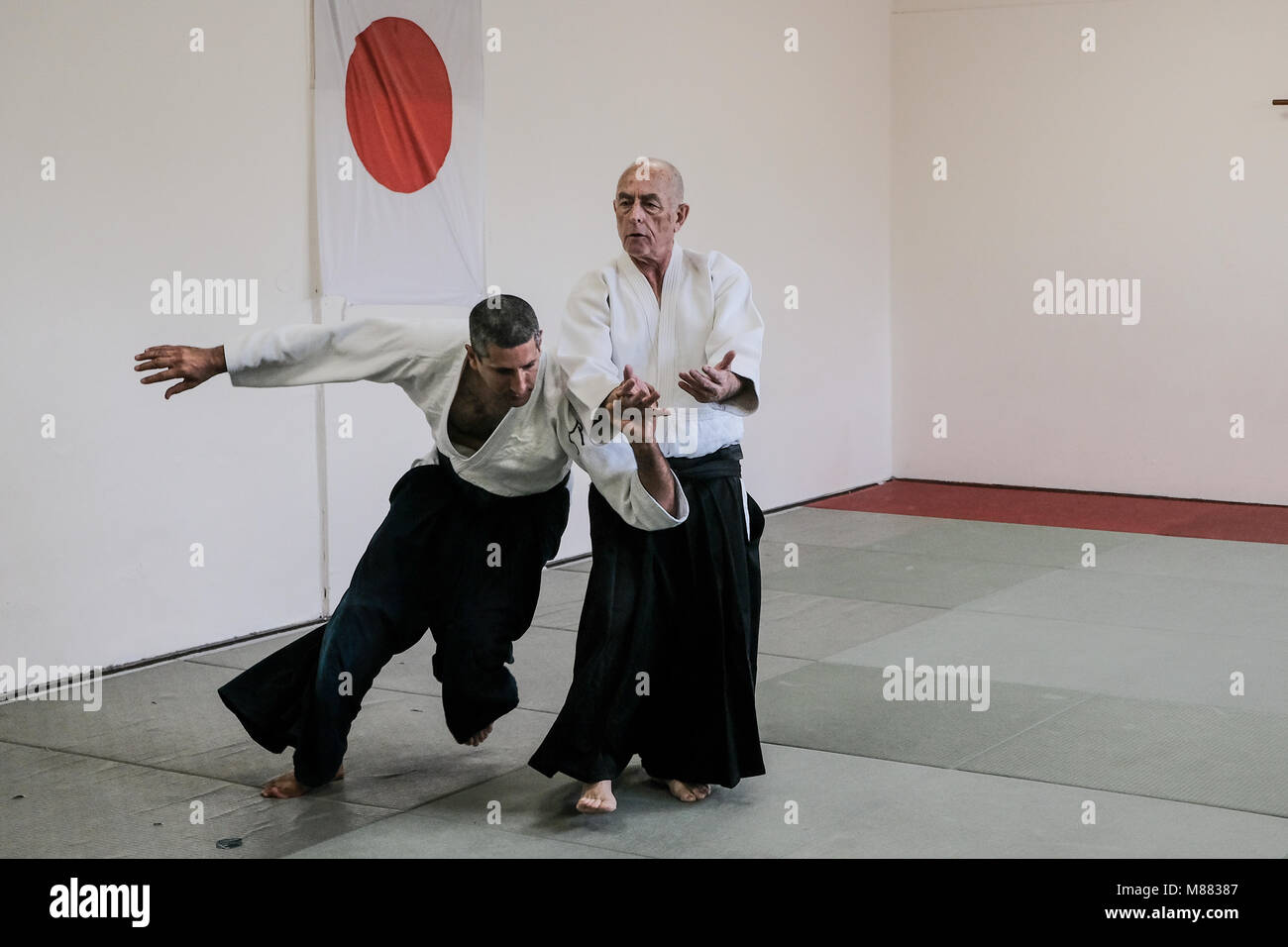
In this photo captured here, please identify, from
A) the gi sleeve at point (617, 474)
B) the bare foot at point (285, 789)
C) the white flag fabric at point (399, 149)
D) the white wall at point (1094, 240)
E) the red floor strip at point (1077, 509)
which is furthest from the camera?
the white wall at point (1094, 240)

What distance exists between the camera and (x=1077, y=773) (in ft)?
11.5

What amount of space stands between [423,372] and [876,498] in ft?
17.6

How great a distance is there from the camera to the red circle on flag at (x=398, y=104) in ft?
17.2

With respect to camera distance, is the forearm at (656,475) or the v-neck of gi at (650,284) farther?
the v-neck of gi at (650,284)

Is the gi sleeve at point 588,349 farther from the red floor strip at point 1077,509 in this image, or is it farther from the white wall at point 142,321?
the red floor strip at point 1077,509

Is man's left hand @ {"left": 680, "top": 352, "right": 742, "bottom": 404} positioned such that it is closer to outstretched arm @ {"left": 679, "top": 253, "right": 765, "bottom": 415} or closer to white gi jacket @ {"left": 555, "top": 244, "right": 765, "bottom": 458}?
outstretched arm @ {"left": 679, "top": 253, "right": 765, "bottom": 415}

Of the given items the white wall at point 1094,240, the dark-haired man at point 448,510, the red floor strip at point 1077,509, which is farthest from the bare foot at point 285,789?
the white wall at point 1094,240

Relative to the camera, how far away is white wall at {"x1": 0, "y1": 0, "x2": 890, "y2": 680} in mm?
4309

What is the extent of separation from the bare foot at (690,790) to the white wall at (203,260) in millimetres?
2118

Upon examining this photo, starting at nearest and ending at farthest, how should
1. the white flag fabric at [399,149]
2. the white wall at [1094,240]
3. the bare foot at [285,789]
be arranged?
the bare foot at [285,789]
the white flag fabric at [399,149]
the white wall at [1094,240]

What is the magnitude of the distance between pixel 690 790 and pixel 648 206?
133cm

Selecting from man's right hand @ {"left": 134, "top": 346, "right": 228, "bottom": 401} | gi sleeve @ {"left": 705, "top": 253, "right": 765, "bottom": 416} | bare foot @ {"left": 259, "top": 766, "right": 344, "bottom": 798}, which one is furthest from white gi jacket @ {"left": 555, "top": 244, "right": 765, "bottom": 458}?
bare foot @ {"left": 259, "top": 766, "right": 344, "bottom": 798}

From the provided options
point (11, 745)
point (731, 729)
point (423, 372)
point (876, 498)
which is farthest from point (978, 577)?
point (11, 745)

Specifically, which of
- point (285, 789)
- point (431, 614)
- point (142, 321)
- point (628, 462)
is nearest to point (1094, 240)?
point (142, 321)
